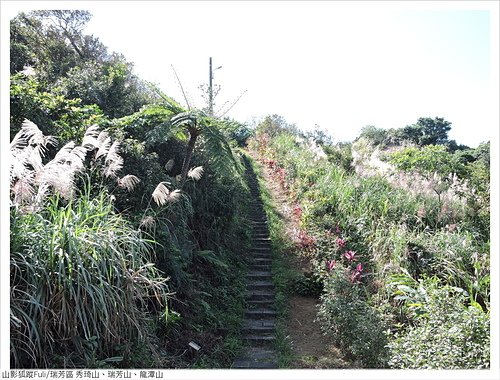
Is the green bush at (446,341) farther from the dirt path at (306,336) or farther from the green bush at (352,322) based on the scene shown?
the dirt path at (306,336)

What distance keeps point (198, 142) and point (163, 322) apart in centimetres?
324

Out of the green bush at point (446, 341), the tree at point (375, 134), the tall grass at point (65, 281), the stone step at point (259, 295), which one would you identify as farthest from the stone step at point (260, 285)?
the tree at point (375, 134)

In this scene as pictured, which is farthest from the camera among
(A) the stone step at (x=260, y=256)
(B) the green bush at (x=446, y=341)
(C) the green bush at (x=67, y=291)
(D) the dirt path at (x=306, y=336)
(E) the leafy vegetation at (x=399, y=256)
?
(A) the stone step at (x=260, y=256)

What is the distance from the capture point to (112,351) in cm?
293

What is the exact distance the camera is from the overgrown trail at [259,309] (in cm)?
449

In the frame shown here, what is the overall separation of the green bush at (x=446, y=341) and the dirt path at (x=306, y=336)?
2.62 ft

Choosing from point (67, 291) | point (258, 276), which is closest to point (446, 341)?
point (67, 291)

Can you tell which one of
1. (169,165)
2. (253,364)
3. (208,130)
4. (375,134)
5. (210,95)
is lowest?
(253,364)

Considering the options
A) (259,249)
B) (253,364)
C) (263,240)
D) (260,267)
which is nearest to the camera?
(253,364)

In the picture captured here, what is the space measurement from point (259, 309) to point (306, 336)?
32.4 inches

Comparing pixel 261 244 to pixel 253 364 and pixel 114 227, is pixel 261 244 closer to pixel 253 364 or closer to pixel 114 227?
pixel 253 364

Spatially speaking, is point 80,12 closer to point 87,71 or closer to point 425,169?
point 87,71

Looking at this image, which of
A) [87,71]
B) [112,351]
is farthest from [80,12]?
[112,351]

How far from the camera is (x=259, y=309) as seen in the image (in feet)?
18.5
